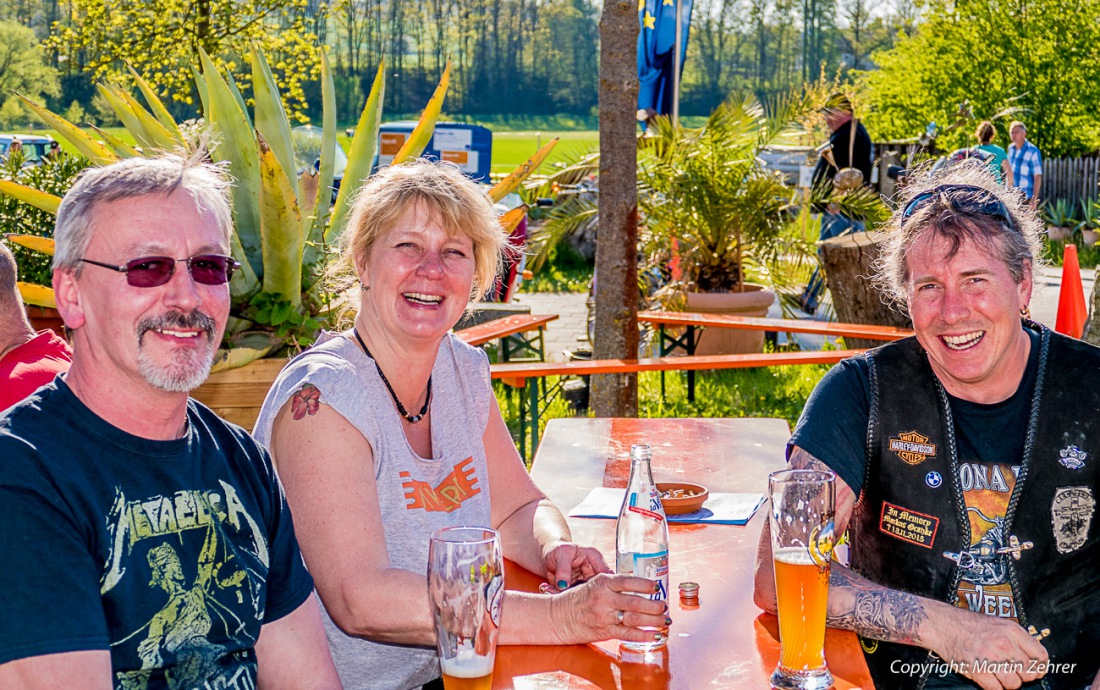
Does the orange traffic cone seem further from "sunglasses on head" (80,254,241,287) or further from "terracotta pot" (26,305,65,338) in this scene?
"terracotta pot" (26,305,65,338)

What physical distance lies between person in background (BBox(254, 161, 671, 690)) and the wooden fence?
2205 cm

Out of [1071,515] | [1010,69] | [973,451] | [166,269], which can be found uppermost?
[1010,69]

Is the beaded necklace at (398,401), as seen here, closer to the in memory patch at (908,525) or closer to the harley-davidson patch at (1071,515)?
the in memory patch at (908,525)

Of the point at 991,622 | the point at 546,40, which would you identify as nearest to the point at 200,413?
the point at 991,622

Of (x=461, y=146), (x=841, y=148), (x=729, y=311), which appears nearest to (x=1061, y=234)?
(x=841, y=148)

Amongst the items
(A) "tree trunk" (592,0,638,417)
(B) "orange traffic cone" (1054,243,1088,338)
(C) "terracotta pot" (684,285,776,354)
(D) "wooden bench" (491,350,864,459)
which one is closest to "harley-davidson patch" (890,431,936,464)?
(D) "wooden bench" (491,350,864,459)

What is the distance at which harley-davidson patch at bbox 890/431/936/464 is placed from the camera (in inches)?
95.7

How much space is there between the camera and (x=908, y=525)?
7.98 ft

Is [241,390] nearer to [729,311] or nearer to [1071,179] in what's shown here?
[729,311]

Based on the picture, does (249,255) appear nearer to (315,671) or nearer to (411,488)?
(411,488)

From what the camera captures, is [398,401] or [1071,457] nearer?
[1071,457]

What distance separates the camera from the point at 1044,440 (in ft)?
7.84

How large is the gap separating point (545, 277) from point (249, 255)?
12.4 m

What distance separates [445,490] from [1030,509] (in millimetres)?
1252
